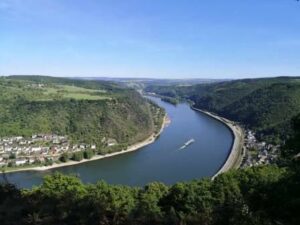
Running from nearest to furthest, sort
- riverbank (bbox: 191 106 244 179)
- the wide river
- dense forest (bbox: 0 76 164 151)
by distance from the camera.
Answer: the wide river
riverbank (bbox: 191 106 244 179)
dense forest (bbox: 0 76 164 151)

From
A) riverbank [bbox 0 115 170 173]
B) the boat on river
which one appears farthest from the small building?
the boat on river

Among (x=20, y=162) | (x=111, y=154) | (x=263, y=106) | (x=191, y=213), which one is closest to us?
(x=191, y=213)

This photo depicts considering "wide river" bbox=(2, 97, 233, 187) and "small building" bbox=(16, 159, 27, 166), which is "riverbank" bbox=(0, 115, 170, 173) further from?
"small building" bbox=(16, 159, 27, 166)

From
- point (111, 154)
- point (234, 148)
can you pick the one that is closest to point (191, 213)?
point (234, 148)

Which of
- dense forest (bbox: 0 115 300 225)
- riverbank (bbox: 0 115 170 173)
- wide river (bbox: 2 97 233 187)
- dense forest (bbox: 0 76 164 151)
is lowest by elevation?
riverbank (bbox: 0 115 170 173)

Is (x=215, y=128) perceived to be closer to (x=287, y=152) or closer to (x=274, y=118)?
(x=274, y=118)

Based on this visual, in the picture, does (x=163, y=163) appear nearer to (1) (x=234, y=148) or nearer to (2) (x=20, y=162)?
(1) (x=234, y=148)

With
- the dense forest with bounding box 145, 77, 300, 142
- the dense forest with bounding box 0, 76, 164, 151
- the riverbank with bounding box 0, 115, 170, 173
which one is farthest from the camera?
the dense forest with bounding box 145, 77, 300, 142
